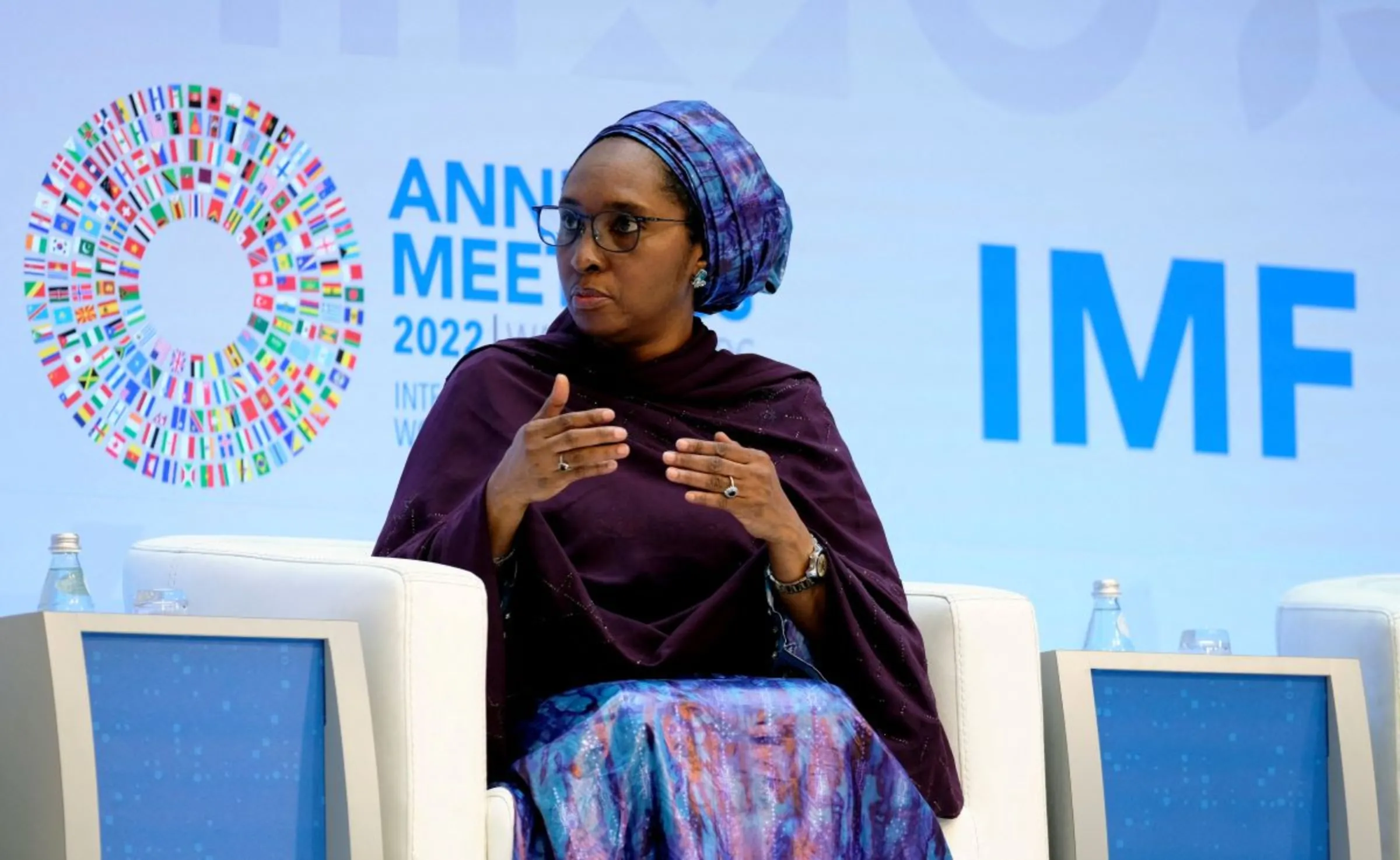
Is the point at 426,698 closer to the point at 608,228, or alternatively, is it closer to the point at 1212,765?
the point at 608,228

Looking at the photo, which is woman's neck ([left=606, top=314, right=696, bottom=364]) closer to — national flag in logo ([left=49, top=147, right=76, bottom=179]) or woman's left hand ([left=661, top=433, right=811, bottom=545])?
woman's left hand ([left=661, top=433, right=811, bottom=545])

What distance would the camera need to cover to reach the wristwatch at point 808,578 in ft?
7.86

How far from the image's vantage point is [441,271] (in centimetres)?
349

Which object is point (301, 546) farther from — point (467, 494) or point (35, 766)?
point (35, 766)

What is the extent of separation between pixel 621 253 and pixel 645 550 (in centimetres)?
37

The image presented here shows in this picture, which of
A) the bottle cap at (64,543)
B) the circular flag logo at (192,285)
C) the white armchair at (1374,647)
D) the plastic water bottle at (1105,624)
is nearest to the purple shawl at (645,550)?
the bottle cap at (64,543)

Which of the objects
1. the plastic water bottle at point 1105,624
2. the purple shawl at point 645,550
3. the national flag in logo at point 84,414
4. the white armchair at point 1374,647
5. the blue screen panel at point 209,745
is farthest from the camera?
the plastic water bottle at point 1105,624

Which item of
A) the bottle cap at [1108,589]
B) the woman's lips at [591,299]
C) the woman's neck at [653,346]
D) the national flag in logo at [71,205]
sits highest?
the national flag in logo at [71,205]

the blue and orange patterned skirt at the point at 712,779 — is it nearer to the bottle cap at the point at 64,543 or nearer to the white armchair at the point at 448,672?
the white armchair at the point at 448,672

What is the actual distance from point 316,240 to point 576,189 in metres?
0.98

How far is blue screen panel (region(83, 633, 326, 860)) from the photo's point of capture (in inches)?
81.4

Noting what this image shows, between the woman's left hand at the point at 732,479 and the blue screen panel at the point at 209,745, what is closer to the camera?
the blue screen panel at the point at 209,745

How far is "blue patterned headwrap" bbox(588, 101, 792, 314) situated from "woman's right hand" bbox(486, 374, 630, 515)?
47 centimetres

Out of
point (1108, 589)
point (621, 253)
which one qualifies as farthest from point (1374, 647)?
point (621, 253)
